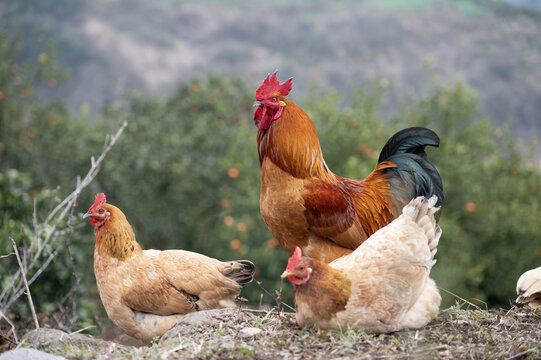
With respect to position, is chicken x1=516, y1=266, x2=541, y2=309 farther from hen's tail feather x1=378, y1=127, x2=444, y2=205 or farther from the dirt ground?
hen's tail feather x1=378, y1=127, x2=444, y2=205

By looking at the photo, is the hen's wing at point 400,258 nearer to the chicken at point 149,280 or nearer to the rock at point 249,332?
the rock at point 249,332

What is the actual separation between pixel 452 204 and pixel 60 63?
35.7ft

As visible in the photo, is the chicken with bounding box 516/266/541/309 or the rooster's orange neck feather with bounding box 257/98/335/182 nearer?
the chicken with bounding box 516/266/541/309

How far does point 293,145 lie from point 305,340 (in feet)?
→ 5.38

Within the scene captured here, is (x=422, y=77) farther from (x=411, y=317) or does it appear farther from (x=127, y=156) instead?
(x=411, y=317)

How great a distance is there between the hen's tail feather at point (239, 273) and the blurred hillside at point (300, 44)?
351 inches

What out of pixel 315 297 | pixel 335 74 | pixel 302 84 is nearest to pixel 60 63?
pixel 302 84

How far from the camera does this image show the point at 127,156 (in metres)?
9.77

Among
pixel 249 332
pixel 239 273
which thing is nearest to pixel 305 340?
pixel 249 332

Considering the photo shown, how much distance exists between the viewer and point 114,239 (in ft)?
15.2

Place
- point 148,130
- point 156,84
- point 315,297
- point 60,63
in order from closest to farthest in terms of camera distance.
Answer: point 315,297 → point 148,130 → point 60,63 → point 156,84

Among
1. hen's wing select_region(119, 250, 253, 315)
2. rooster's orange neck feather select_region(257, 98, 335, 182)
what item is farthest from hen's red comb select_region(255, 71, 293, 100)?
hen's wing select_region(119, 250, 253, 315)

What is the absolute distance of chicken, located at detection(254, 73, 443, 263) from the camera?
4.36 m

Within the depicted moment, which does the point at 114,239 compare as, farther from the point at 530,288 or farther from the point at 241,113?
the point at 241,113
